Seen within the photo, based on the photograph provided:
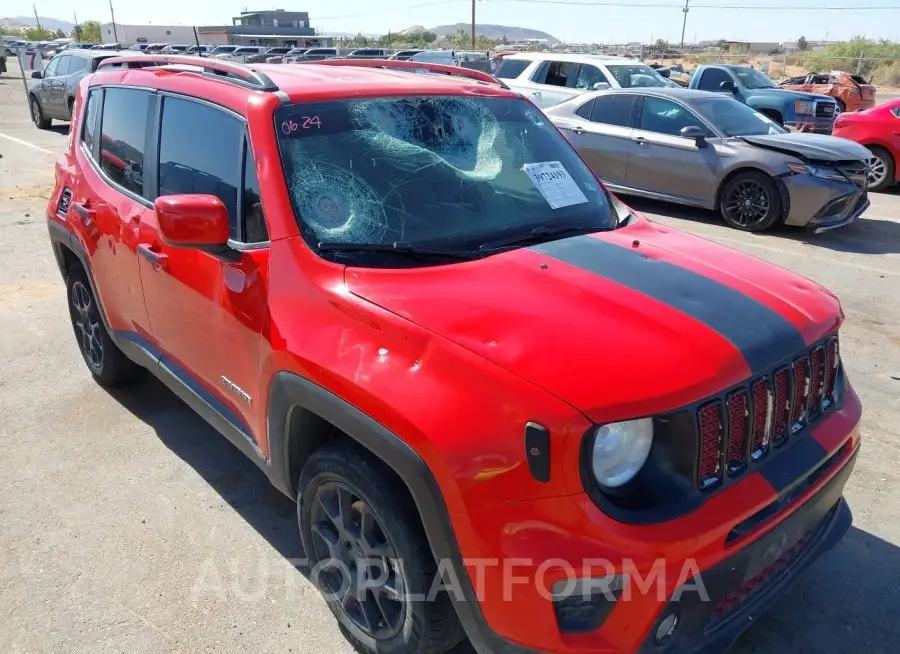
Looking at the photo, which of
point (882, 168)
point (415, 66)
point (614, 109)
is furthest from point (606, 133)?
point (415, 66)

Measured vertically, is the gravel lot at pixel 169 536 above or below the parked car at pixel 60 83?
below

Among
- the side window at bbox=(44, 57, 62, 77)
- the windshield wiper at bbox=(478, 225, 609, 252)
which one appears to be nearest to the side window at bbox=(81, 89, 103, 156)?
the windshield wiper at bbox=(478, 225, 609, 252)

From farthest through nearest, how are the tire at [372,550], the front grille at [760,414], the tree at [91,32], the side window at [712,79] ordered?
the tree at [91,32]
the side window at [712,79]
the tire at [372,550]
the front grille at [760,414]

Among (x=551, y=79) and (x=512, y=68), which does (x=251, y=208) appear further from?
(x=512, y=68)

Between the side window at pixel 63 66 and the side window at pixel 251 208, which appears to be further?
the side window at pixel 63 66

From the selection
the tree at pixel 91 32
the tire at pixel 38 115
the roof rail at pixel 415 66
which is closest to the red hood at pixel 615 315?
the roof rail at pixel 415 66

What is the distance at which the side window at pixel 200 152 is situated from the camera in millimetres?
2729

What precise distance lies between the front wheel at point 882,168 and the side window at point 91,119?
33.8ft

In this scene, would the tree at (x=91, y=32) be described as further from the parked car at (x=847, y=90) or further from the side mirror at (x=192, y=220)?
the side mirror at (x=192, y=220)

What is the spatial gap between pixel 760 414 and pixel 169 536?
248 cm

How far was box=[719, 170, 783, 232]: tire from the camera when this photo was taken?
796 centimetres

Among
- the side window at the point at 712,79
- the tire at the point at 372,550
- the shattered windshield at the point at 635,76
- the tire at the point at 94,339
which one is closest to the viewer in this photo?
the tire at the point at 372,550

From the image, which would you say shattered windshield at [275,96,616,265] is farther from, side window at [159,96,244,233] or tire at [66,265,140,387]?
tire at [66,265,140,387]

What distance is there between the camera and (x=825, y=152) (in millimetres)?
7812
